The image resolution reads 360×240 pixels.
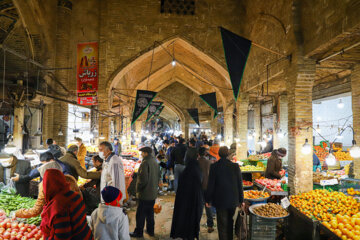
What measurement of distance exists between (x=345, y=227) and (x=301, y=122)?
285 centimetres

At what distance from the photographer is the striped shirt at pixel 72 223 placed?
6.86 feet

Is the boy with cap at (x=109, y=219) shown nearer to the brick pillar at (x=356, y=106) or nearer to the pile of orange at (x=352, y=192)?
the pile of orange at (x=352, y=192)

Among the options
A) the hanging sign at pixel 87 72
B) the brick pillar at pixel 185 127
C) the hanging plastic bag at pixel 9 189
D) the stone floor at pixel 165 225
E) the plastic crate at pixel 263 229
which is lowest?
the stone floor at pixel 165 225

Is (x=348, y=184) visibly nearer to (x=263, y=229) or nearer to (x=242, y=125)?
(x=263, y=229)

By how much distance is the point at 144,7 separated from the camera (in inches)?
428

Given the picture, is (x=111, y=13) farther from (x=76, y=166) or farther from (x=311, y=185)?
(x=311, y=185)

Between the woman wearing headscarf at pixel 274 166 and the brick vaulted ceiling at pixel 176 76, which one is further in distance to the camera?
the brick vaulted ceiling at pixel 176 76

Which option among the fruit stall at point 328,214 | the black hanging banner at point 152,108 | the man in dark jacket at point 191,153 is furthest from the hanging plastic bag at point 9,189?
the black hanging banner at point 152,108

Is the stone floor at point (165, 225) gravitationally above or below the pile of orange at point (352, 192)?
below

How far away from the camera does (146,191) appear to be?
4.32 meters

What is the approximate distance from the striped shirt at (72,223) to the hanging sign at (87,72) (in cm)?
854

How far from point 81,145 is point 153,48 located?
18.4 ft

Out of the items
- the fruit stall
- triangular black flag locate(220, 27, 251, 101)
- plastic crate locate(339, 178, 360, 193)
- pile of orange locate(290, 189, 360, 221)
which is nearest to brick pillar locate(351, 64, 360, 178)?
plastic crate locate(339, 178, 360, 193)

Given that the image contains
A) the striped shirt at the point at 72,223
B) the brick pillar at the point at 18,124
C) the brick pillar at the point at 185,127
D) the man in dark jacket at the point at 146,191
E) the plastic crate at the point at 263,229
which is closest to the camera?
the striped shirt at the point at 72,223
